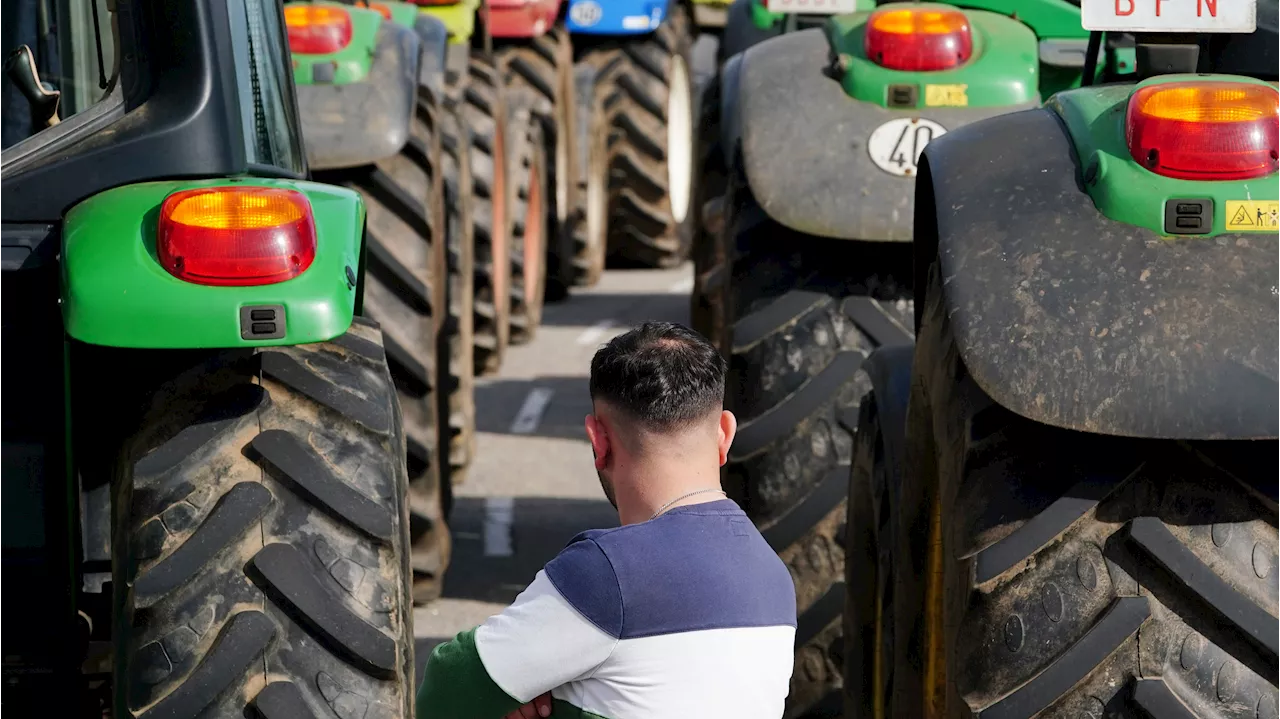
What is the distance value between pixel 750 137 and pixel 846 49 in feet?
1.42

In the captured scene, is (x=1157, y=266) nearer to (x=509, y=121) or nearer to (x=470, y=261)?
(x=470, y=261)

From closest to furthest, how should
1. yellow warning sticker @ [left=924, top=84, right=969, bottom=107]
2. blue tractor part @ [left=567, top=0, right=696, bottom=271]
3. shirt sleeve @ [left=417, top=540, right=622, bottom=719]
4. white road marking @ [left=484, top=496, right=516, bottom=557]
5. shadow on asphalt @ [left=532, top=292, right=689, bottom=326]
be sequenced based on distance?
shirt sleeve @ [left=417, top=540, right=622, bottom=719] < yellow warning sticker @ [left=924, top=84, right=969, bottom=107] < white road marking @ [left=484, top=496, right=516, bottom=557] < shadow on asphalt @ [left=532, top=292, right=689, bottom=326] < blue tractor part @ [left=567, top=0, right=696, bottom=271]

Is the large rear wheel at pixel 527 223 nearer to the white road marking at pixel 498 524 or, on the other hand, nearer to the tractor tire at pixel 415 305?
the white road marking at pixel 498 524

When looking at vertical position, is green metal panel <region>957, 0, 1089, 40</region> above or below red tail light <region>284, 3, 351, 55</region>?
above

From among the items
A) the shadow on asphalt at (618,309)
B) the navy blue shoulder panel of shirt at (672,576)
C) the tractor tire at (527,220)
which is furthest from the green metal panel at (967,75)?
the shadow on asphalt at (618,309)

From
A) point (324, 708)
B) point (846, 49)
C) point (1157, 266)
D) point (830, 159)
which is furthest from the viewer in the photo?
point (846, 49)

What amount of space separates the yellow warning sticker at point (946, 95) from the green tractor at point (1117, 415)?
5.45ft

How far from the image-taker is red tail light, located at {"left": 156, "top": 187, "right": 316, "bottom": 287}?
112 inches

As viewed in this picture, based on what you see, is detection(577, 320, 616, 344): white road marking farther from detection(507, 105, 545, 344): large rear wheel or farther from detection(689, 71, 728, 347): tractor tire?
detection(689, 71, 728, 347): tractor tire

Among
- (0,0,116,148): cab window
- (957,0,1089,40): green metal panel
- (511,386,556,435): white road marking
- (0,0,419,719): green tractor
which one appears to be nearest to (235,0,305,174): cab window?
(0,0,419,719): green tractor

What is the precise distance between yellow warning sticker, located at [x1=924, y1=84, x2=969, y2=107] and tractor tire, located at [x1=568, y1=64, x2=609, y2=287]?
630cm

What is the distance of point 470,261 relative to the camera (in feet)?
22.8

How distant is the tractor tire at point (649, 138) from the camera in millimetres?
11227

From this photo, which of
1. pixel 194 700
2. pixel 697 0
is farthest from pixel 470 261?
pixel 697 0
